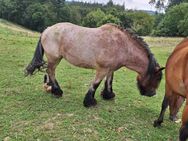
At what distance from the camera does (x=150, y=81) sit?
6.40 metres

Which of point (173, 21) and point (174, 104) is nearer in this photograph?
point (174, 104)

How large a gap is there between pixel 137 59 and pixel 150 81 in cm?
49

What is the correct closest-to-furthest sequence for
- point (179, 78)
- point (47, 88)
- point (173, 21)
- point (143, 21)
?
1. point (179, 78)
2. point (47, 88)
3. point (173, 21)
4. point (143, 21)

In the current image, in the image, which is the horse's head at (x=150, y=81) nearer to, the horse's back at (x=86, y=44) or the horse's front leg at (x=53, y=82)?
the horse's back at (x=86, y=44)

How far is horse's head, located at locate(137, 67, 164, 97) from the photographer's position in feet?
20.7

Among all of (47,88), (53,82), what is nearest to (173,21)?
(47,88)

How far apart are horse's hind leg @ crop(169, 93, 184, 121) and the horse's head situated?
27.3 inches

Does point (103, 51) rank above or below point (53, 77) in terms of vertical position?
above

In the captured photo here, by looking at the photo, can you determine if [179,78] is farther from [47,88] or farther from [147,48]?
[47,88]

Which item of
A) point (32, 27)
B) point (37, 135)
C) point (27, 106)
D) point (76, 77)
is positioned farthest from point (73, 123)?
point (32, 27)

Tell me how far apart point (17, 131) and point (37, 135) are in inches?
13.8

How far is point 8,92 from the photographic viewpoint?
275 inches

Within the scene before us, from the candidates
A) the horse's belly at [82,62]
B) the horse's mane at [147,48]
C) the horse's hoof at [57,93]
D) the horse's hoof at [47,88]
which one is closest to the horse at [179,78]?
the horse's mane at [147,48]

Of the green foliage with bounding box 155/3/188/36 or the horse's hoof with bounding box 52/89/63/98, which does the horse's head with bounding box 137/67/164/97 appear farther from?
the green foliage with bounding box 155/3/188/36
